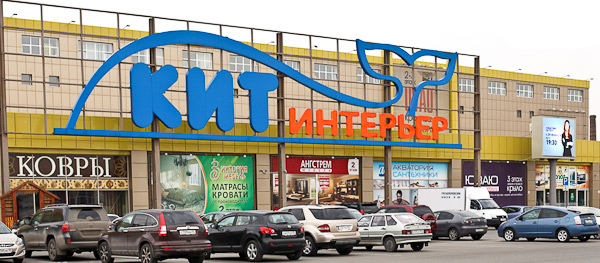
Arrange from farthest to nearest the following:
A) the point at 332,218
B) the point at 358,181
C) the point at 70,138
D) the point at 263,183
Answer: the point at 358,181
the point at 263,183
the point at 70,138
the point at 332,218

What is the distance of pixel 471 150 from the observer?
57.0 metres

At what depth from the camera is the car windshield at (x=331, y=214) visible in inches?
997

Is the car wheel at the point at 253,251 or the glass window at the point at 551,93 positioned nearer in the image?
the car wheel at the point at 253,251

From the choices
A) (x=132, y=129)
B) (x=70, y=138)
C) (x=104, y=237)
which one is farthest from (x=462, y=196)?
(x=104, y=237)

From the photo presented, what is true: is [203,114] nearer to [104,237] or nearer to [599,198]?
[104,237]

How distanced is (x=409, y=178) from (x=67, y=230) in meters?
32.5

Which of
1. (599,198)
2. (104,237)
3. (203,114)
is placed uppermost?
(203,114)

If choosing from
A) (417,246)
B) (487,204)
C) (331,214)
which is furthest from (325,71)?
(331,214)

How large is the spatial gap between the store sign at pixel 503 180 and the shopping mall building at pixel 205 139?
11cm

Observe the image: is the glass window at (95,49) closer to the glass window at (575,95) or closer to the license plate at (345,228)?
the license plate at (345,228)

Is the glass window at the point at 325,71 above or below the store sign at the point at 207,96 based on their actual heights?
above

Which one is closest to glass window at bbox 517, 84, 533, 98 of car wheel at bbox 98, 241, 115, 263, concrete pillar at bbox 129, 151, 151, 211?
concrete pillar at bbox 129, 151, 151, 211

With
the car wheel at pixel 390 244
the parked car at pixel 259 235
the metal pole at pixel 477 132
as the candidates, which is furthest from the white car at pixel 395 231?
the metal pole at pixel 477 132

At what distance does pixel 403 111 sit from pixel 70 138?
2222 cm
